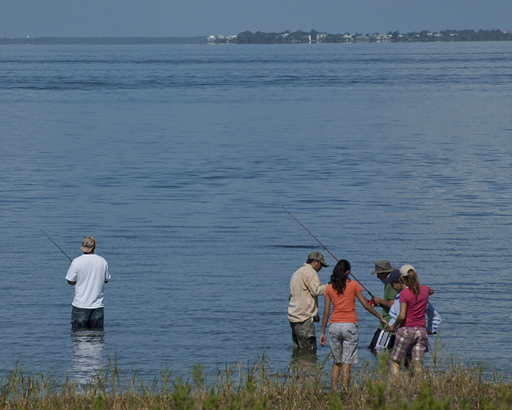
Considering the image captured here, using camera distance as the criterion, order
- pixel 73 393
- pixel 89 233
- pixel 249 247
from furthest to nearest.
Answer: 1. pixel 89 233
2. pixel 249 247
3. pixel 73 393

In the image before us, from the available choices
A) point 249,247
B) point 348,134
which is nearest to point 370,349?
point 249,247

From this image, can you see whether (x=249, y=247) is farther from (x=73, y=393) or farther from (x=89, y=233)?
(x=73, y=393)

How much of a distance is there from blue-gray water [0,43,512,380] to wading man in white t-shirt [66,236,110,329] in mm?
536

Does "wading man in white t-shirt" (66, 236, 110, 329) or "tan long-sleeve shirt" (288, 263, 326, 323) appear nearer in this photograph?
"tan long-sleeve shirt" (288, 263, 326, 323)

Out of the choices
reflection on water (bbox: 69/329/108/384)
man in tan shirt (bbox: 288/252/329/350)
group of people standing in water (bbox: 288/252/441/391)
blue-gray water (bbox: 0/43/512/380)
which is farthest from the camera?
blue-gray water (bbox: 0/43/512/380)

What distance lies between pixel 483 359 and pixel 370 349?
1.60m

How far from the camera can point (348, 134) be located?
46094 millimetres

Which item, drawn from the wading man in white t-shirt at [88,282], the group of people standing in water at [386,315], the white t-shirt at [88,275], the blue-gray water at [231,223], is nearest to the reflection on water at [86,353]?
the blue-gray water at [231,223]

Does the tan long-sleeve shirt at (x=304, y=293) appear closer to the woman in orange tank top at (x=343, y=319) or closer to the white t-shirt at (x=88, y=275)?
the woman in orange tank top at (x=343, y=319)

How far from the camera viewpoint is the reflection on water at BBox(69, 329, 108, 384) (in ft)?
33.5

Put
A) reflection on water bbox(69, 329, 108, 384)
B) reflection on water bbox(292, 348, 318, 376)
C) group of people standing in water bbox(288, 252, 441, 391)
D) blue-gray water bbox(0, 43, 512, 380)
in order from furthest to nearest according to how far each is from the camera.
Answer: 1. blue-gray water bbox(0, 43, 512, 380)
2. reflection on water bbox(292, 348, 318, 376)
3. reflection on water bbox(69, 329, 108, 384)
4. group of people standing in water bbox(288, 252, 441, 391)

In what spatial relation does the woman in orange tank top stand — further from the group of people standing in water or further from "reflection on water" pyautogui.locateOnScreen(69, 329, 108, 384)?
"reflection on water" pyautogui.locateOnScreen(69, 329, 108, 384)

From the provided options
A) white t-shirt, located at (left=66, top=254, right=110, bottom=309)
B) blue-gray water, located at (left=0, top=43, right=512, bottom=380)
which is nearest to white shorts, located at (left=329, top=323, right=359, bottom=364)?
blue-gray water, located at (left=0, top=43, right=512, bottom=380)

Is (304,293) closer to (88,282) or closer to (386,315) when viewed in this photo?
(386,315)
